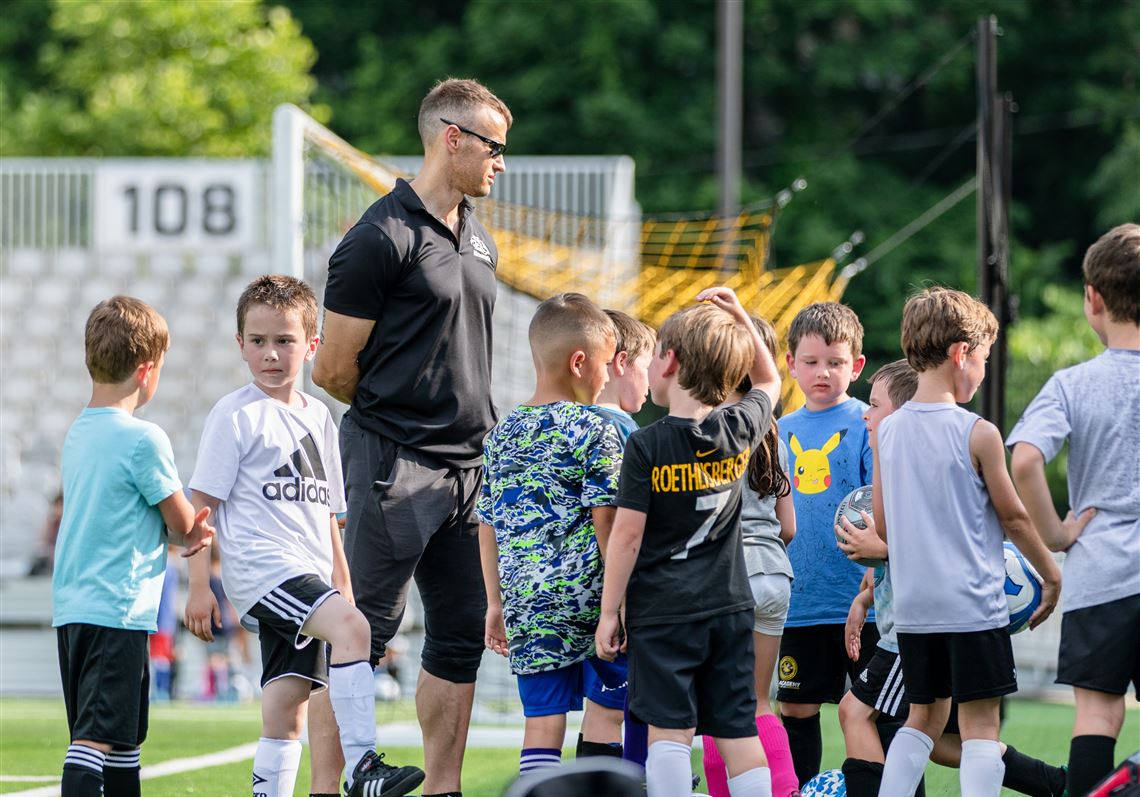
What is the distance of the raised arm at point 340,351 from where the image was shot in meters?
4.86

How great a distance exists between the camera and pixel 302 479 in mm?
4832

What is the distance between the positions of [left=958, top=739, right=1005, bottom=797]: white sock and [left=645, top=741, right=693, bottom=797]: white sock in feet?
2.77

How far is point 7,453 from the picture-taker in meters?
19.2

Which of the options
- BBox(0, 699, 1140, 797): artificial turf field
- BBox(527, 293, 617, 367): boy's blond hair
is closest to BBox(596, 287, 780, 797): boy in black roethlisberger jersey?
BBox(527, 293, 617, 367): boy's blond hair

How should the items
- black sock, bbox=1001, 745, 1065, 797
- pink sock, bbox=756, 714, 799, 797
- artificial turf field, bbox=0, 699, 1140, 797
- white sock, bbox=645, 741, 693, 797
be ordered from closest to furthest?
white sock, bbox=645, 741, 693, 797
pink sock, bbox=756, 714, 799, 797
black sock, bbox=1001, 745, 1065, 797
artificial turf field, bbox=0, 699, 1140, 797

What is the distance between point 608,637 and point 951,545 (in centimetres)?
104

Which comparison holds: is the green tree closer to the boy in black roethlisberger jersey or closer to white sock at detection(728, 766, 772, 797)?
the boy in black roethlisberger jersey

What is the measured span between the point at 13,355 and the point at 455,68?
10.2 metres

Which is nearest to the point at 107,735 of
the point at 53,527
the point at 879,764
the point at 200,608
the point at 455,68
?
the point at 200,608

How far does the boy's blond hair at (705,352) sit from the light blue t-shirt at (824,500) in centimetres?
110

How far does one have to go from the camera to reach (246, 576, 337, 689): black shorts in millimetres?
4629

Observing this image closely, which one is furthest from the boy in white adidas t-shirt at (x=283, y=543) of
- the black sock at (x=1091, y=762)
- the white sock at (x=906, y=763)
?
the black sock at (x=1091, y=762)

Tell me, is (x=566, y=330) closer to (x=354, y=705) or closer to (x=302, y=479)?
(x=302, y=479)

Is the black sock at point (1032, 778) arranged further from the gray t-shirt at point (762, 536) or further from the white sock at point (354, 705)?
the white sock at point (354, 705)
